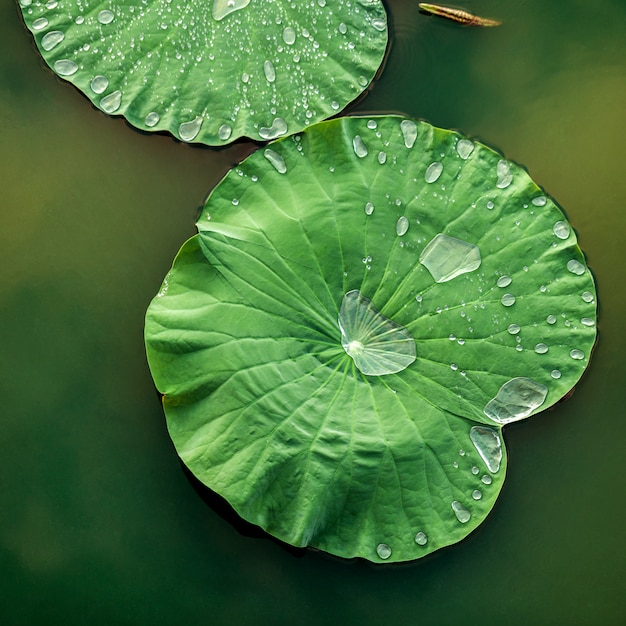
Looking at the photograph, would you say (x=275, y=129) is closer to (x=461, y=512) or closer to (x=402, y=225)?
(x=402, y=225)

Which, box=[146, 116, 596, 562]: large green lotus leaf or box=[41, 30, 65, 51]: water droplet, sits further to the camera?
box=[41, 30, 65, 51]: water droplet

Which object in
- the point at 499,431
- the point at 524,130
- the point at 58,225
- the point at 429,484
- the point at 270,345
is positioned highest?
the point at 524,130

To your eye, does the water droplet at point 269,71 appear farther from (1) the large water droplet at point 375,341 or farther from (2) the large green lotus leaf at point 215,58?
(1) the large water droplet at point 375,341

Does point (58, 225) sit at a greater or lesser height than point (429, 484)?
greater

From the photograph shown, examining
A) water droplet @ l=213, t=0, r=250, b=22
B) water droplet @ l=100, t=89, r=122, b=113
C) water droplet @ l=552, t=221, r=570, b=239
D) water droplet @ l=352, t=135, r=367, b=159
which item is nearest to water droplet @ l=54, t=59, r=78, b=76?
water droplet @ l=100, t=89, r=122, b=113

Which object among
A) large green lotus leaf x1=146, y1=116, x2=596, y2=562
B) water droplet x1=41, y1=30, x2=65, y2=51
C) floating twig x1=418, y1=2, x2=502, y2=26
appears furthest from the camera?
floating twig x1=418, y1=2, x2=502, y2=26

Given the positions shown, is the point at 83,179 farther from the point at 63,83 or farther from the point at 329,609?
the point at 329,609

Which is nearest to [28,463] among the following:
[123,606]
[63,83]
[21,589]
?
[21,589]

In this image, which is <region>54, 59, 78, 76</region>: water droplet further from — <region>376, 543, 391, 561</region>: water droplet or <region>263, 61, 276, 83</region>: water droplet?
<region>376, 543, 391, 561</region>: water droplet
